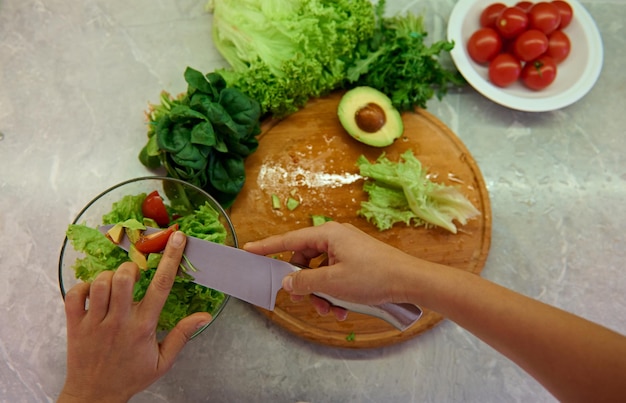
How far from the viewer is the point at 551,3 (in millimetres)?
1604

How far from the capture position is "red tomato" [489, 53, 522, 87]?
5.18ft

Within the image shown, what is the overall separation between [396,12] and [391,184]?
0.72 metres

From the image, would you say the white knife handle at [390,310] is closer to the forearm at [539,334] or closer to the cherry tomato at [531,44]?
the forearm at [539,334]

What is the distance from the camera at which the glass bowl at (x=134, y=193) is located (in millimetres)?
1258

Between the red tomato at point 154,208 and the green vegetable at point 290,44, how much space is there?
45 cm

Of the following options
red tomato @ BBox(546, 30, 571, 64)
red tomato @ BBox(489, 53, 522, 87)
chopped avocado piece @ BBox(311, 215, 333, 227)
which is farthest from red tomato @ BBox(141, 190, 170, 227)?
red tomato @ BBox(546, 30, 571, 64)

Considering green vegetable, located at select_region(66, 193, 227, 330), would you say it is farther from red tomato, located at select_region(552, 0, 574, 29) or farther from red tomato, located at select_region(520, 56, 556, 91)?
red tomato, located at select_region(552, 0, 574, 29)

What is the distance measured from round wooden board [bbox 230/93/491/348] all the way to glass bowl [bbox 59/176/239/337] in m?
0.16

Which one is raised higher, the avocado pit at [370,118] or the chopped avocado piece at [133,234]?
the avocado pit at [370,118]

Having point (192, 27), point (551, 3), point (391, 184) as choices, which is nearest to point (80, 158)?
point (192, 27)

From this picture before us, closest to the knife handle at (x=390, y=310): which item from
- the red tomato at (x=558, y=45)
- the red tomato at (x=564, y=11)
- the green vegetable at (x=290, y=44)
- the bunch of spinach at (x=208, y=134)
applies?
the bunch of spinach at (x=208, y=134)

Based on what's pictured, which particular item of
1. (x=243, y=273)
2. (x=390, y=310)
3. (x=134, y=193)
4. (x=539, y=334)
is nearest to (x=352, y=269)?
(x=390, y=310)

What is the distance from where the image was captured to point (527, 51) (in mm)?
1570

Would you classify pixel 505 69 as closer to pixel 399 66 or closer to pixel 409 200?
pixel 399 66
